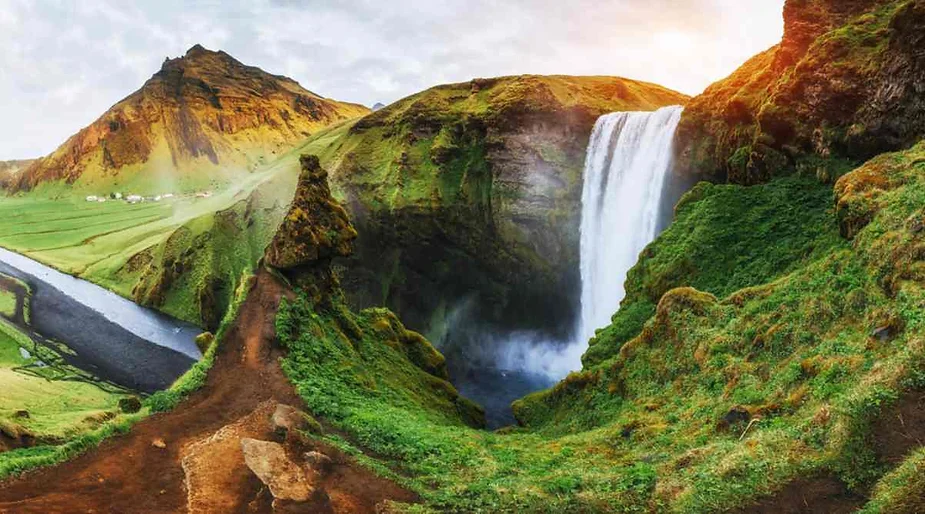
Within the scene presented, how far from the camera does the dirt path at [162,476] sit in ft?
45.3

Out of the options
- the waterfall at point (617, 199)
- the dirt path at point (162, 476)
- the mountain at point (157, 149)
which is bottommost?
the dirt path at point (162, 476)

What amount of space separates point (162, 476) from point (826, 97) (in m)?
32.9

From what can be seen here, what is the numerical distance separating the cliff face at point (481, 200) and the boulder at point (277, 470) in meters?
41.3

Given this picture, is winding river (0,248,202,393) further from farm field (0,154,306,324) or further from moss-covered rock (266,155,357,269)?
moss-covered rock (266,155,357,269)

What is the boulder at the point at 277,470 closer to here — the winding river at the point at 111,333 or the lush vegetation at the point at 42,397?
the lush vegetation at the point at 42,397

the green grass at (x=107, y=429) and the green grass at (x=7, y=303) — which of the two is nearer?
the green grass at (x=107, y=429)

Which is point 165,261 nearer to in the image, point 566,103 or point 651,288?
point 566,103

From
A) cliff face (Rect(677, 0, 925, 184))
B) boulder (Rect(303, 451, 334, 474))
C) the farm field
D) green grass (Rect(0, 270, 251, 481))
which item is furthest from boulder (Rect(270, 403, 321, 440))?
the farm field

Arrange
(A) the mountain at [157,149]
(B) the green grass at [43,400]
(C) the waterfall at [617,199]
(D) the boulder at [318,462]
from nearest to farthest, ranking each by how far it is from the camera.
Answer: (D) the boulder at [318,462] → (B) the green grass at [43,400] → (C) the waterfall at [617,199] → (A) the mountain at [157,149]

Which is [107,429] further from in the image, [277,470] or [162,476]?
[277,470]

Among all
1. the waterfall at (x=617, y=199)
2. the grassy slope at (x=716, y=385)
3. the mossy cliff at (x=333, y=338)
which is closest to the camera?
the grassy slope at (x=716, y=385)

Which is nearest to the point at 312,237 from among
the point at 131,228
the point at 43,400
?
the point at 43,400

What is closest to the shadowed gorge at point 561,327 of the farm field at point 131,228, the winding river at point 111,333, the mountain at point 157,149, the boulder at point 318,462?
the boulder at point 318,462

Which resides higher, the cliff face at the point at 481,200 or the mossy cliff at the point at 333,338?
the cliff face at the point at 481,200
